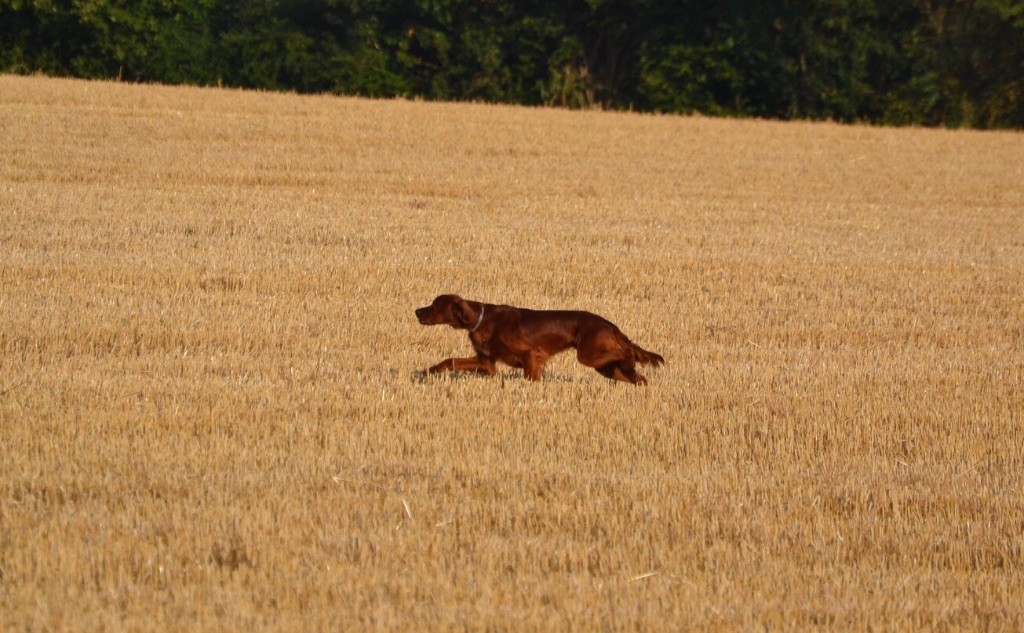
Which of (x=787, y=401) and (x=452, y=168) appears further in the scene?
(x=452, y=168)

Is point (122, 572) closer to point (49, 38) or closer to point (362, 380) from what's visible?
point (362, 380)

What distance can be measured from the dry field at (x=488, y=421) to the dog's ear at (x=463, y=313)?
39 cm

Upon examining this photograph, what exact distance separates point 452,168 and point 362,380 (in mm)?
14933

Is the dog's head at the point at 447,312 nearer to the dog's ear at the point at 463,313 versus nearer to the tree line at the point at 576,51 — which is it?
the dog's ear at the point at 463,313

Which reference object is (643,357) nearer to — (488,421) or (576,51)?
(488,421)

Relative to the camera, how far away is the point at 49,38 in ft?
139

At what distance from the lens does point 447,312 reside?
26.7 ft

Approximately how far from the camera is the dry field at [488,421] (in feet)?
16.0

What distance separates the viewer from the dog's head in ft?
26.7

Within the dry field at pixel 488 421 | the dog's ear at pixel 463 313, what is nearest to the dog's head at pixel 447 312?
the dog's ear at pixel 463 313

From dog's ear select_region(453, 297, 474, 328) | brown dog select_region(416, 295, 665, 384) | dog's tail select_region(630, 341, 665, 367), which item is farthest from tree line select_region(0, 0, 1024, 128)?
dog's ear select_region(453, 297, 474, 328)

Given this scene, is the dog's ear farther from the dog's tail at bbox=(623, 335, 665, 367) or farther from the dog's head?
the dog's tail at bbox=(623, 335, 665, 367)

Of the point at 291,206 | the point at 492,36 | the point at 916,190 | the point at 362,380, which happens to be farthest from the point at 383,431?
the point at 492,36

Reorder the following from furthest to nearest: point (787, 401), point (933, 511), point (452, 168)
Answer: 1. point (452, 168)
2. point (787, 401)
3. point (933, 511)
